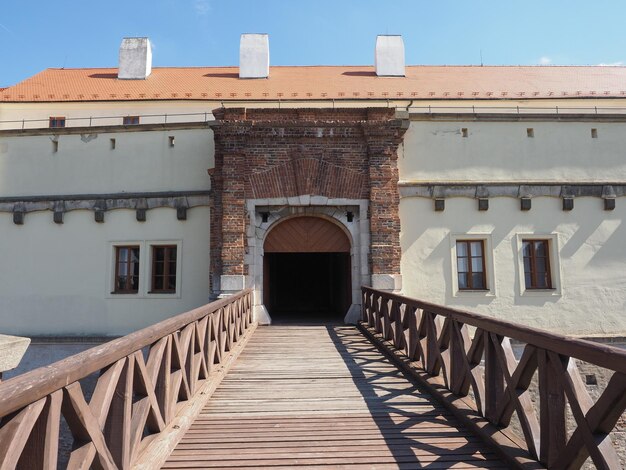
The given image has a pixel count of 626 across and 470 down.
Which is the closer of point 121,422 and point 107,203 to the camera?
point 121,422

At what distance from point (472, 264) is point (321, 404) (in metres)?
6.50

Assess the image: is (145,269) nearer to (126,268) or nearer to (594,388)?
(126,268)

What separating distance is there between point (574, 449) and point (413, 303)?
3302 millimetres

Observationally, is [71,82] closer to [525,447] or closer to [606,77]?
[525,447]

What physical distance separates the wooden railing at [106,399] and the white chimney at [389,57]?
1548 cm

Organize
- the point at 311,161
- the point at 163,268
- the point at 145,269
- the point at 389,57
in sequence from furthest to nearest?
1. the point at 389,57
2. the point at 163,268
3. the point at 145,269
4. the point at 311,161

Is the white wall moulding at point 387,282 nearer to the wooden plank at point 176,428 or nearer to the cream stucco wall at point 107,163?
the wooden plank at point 176,428

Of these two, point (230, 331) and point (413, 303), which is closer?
point (413, 303)

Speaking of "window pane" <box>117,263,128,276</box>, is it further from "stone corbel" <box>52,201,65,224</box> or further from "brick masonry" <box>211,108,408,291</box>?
"brick masonry" <box>211,108,408,291</box>

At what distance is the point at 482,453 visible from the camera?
10.5 ft

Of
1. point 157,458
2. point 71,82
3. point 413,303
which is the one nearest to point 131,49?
point 71,82

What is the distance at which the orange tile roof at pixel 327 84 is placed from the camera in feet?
51.0

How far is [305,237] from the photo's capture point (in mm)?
9719

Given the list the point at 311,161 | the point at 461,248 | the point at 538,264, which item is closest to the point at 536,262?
the point at 538,264
